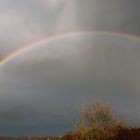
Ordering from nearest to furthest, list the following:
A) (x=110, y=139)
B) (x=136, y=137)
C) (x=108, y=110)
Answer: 1. (x=136, y=137)
2. (x=110, y=139)
3. (x=108, y=110)

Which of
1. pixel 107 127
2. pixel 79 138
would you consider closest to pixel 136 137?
pixel 107 127

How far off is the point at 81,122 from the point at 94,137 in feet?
15.8

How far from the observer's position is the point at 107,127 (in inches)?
3103

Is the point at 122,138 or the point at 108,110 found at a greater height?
the point at 108,110

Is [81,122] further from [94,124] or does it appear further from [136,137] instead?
[136,137]

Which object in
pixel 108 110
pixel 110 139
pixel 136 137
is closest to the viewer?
pixel 136 137

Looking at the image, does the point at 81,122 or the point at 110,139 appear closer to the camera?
the point at 110,139

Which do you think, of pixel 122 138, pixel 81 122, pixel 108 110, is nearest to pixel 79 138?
pixel 81 122

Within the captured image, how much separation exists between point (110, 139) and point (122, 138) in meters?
6.76

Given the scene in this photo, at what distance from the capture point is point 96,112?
259 ft

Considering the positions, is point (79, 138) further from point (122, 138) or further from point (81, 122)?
point (122, 138)

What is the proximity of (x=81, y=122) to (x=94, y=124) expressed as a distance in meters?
3.24

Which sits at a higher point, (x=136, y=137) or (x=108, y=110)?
(x=108, y=110)

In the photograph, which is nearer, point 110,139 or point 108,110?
point 110,139
